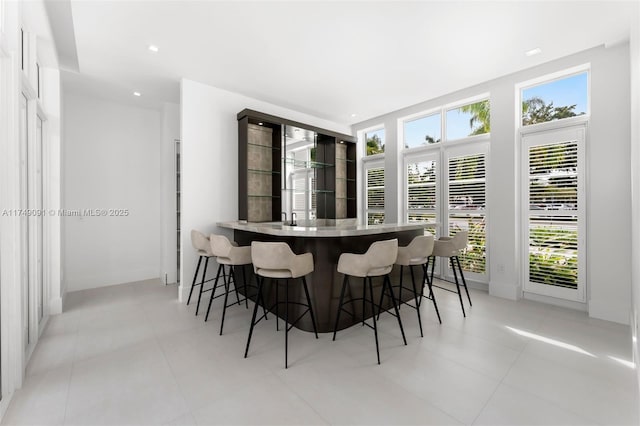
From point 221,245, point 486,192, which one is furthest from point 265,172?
point 486,192

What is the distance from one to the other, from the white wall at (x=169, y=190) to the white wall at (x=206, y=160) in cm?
106

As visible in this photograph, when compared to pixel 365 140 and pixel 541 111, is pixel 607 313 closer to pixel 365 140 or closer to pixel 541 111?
pixel 541 111

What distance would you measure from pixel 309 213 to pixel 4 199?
3546mm

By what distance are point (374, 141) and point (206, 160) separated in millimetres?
3353

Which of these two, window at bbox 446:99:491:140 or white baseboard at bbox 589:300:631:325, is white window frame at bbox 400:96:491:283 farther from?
white baseboard at bbox 589:300:631:325

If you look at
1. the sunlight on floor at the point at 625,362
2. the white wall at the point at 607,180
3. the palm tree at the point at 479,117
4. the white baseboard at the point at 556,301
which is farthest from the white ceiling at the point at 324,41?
the white baseboard at the point at 556,301

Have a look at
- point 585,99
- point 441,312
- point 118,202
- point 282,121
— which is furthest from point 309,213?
point 585,99

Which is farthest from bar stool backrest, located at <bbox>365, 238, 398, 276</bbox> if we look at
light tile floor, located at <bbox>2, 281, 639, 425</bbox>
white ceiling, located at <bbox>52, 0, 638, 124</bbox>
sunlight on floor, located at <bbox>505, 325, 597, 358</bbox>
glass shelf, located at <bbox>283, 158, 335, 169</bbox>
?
glass shelf, located at <bbox>283, 158, 335, 169</bbox>

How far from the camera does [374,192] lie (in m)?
5.69

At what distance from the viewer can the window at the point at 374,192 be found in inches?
218

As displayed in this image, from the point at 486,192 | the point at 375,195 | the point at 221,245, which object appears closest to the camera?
the point at 221,245

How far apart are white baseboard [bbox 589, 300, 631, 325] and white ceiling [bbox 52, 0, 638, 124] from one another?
2769mm

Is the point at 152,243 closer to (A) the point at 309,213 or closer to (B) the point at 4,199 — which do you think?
(A) the point at 309,213

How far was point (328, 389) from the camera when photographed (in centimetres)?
191
